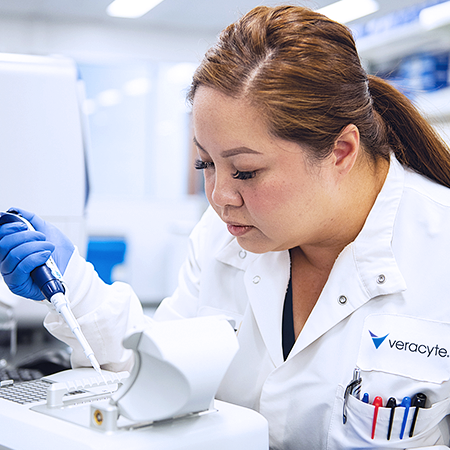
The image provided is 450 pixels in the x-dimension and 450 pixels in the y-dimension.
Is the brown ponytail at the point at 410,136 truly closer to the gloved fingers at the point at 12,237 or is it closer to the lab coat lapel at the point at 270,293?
the lab coat lapel at the point at 270,293

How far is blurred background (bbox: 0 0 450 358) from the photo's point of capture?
11.3ft

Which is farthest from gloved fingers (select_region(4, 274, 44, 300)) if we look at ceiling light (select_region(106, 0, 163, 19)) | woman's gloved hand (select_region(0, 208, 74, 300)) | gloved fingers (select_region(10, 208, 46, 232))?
ceiling light (select_region(106, 0, 163, 19))

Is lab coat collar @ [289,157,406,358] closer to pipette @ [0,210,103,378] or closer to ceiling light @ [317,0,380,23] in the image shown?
pipette @ [0,210,103,378]

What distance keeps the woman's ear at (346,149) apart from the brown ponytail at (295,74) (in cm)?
1

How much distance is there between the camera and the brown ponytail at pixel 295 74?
0.98 m

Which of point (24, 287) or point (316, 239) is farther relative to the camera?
point (316, 239)

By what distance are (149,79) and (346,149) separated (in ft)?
15.0

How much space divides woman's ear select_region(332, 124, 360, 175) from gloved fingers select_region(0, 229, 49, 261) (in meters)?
0.59

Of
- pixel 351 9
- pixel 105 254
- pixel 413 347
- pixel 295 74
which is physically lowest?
pixel 105 254

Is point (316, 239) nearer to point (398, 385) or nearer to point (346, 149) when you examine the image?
point (346, 149)

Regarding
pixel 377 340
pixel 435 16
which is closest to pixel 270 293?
pixel 377 340

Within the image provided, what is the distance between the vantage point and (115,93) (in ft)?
17.6

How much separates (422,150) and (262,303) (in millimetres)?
488

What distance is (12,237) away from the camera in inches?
40.4
